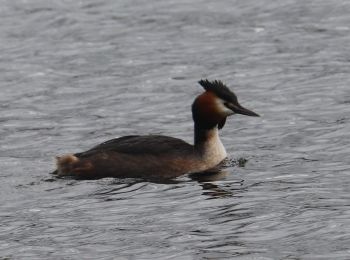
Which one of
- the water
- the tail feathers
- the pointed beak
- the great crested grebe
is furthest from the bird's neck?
the tail feathers

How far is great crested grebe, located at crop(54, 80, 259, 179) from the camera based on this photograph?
15.9 metres

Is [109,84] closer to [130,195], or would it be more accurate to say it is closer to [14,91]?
[14,91]

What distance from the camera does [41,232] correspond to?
13258 mm

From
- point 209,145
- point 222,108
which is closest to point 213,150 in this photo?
point 209,145

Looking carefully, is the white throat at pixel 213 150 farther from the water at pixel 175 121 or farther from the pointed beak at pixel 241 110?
the pointed beak at pixel 241 110

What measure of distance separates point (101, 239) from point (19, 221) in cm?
135

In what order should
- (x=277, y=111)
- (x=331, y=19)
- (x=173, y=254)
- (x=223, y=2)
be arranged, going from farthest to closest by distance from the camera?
(x=223, y=2), (x=331, y=19), (x=277, y=111), (x=173, y=254)

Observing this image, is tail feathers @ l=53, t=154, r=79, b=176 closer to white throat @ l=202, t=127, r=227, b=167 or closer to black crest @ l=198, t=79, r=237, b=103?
white throat @ l=202, t=127, r=227, b=167

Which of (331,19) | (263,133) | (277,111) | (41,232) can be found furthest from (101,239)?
(331,19)

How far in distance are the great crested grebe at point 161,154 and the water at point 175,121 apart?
0.26 meters

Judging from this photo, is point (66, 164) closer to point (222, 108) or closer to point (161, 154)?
point (161, 154)

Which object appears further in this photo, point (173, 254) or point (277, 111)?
point (277, 111)

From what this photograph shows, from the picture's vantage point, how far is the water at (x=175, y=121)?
12.8 meters

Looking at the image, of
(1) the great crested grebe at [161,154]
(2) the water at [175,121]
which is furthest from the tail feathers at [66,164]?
(2) the water at [175,121]
